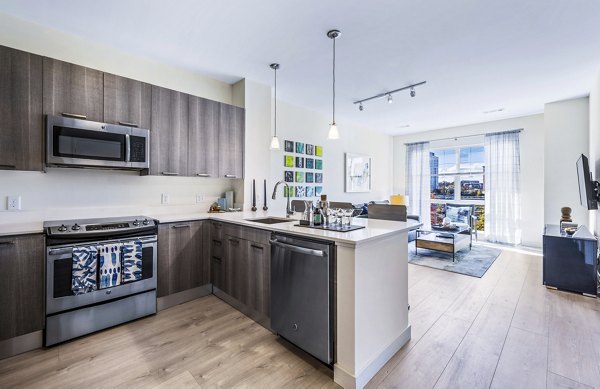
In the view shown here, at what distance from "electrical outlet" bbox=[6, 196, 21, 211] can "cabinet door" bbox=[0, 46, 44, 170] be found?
0.37m

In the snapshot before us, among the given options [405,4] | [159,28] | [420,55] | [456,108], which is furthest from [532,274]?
[159,28]

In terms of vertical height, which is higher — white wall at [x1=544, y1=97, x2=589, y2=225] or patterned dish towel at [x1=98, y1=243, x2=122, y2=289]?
white wall at [x1=544, y1=97, x2=589, y2=225]

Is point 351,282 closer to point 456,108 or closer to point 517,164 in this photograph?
point 456,108

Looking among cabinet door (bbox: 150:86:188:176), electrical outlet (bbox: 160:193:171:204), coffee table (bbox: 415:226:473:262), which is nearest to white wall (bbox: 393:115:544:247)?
coffee table (bbox: 415:226:473:262)

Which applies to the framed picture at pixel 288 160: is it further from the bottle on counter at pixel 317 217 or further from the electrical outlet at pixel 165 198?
the bottle on counter at pixel 317 217

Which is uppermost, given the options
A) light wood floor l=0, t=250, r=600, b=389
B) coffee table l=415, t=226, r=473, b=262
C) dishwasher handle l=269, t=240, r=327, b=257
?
dishwasher handle l=269, t=240, r=327, b=257

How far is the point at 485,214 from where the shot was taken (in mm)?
6059

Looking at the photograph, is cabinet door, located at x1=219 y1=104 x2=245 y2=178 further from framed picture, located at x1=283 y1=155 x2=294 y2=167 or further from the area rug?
the area rug

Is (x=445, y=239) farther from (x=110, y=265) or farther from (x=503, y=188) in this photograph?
(x=110, y=265)

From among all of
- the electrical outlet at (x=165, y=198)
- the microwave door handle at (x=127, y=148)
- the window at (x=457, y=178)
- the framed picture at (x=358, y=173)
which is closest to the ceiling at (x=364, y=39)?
the microwave door handle at (x=127, y=148)

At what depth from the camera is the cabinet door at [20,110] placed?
83.4 inches

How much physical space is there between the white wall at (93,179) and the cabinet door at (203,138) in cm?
34

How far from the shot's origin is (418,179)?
23.6ft

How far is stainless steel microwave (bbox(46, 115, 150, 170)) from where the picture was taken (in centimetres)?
231
